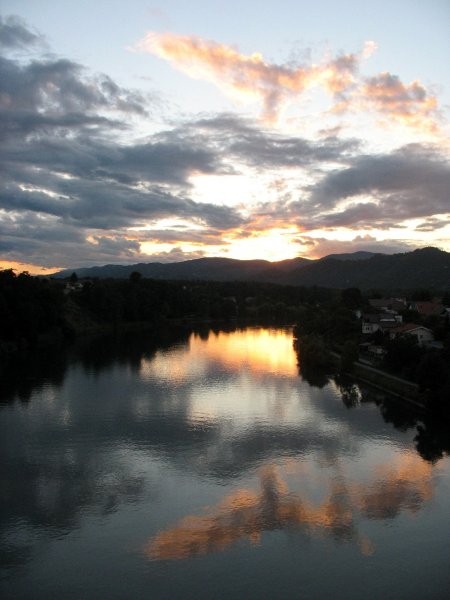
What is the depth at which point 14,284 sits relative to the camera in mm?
23281

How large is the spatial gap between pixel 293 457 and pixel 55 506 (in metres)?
3.89

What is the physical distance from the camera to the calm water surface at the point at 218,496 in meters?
5.97

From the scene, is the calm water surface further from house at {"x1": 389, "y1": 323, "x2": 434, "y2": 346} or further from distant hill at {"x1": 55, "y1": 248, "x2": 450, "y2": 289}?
distant hill at {"x1": 55, "y1": 248, "x2": 450, "y2": 289}

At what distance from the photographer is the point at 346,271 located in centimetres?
6712

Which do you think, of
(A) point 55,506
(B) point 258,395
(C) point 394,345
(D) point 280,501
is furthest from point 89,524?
(C) point 394,345

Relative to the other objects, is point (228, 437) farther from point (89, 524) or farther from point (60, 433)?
point (89, 524)

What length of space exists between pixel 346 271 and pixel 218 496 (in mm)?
61423

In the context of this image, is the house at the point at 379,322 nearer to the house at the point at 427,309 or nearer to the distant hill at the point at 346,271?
the house at the point at 427,309

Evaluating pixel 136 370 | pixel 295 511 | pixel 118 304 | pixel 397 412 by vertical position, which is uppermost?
pixel 118 304

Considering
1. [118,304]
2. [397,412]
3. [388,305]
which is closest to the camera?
[397,412]

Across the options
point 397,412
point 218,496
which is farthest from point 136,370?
point 218,496

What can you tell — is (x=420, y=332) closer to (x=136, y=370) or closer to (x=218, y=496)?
(x=136, y=370)

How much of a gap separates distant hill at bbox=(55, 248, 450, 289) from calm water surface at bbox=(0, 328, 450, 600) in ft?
127

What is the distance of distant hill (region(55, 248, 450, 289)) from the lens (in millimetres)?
53438
